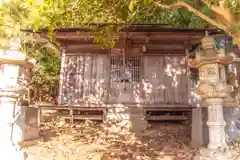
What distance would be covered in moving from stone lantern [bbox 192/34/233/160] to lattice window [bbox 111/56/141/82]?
18.7ft

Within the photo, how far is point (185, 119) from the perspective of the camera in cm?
912

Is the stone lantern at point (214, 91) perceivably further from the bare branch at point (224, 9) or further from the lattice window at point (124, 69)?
the lattice window at point (124, 69)

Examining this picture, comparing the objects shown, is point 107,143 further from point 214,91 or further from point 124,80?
point 214,91

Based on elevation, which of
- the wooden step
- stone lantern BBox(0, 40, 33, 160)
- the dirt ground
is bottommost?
the dirt ground

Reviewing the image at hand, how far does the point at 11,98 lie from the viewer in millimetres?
3396

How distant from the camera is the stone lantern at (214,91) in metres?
3.56

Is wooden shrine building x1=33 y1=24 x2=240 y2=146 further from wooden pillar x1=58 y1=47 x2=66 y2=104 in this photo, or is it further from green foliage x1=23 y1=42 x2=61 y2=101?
green foliage x1=23 y1=42 x2=61 y2=101

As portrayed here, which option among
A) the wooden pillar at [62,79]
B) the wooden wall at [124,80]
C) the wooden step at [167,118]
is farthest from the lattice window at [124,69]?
the wooden pillar at [62,79]

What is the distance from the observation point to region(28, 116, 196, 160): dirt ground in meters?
5.16

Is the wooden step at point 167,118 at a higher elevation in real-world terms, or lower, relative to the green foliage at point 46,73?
lower

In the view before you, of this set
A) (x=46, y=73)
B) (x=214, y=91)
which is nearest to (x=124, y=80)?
(x=46, y=73)

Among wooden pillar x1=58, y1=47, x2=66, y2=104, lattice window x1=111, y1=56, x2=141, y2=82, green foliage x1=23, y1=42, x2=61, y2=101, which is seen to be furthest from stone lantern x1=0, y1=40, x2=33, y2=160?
green foliage x1=23, y1=42, x2=61, y2=101

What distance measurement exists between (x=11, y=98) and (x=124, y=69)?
6620 mm

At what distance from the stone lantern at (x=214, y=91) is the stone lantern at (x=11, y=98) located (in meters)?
3.34
